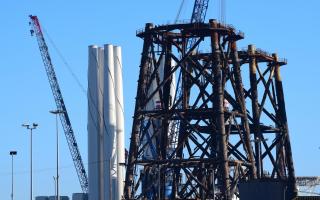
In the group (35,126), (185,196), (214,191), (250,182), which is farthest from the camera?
(35,126)

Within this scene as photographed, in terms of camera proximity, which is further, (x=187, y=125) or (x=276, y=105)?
(x=276, y=105)

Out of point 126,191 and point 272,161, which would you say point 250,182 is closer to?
point 126,191

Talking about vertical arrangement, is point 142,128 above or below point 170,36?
below

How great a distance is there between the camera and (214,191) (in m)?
140

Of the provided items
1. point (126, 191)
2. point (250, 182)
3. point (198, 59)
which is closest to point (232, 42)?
point (198, 59)

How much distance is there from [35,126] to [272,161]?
3901 centimetres

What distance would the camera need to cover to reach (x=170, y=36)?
490 feet

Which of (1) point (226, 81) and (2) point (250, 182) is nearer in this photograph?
(2) point (250, 182)

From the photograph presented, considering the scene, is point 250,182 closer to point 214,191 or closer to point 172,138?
point 214,191

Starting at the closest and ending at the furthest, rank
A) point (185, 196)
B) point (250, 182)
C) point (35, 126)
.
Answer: point (250, 182) < point (185, 196) < point (35, 126)

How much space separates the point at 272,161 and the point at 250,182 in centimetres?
9648

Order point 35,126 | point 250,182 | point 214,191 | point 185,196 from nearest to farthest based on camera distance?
point 250,182
point 214,191
point 185,196
point 35,126

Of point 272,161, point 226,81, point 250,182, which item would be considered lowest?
point 250,182

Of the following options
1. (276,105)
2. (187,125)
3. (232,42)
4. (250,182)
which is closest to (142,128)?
(187,125)
